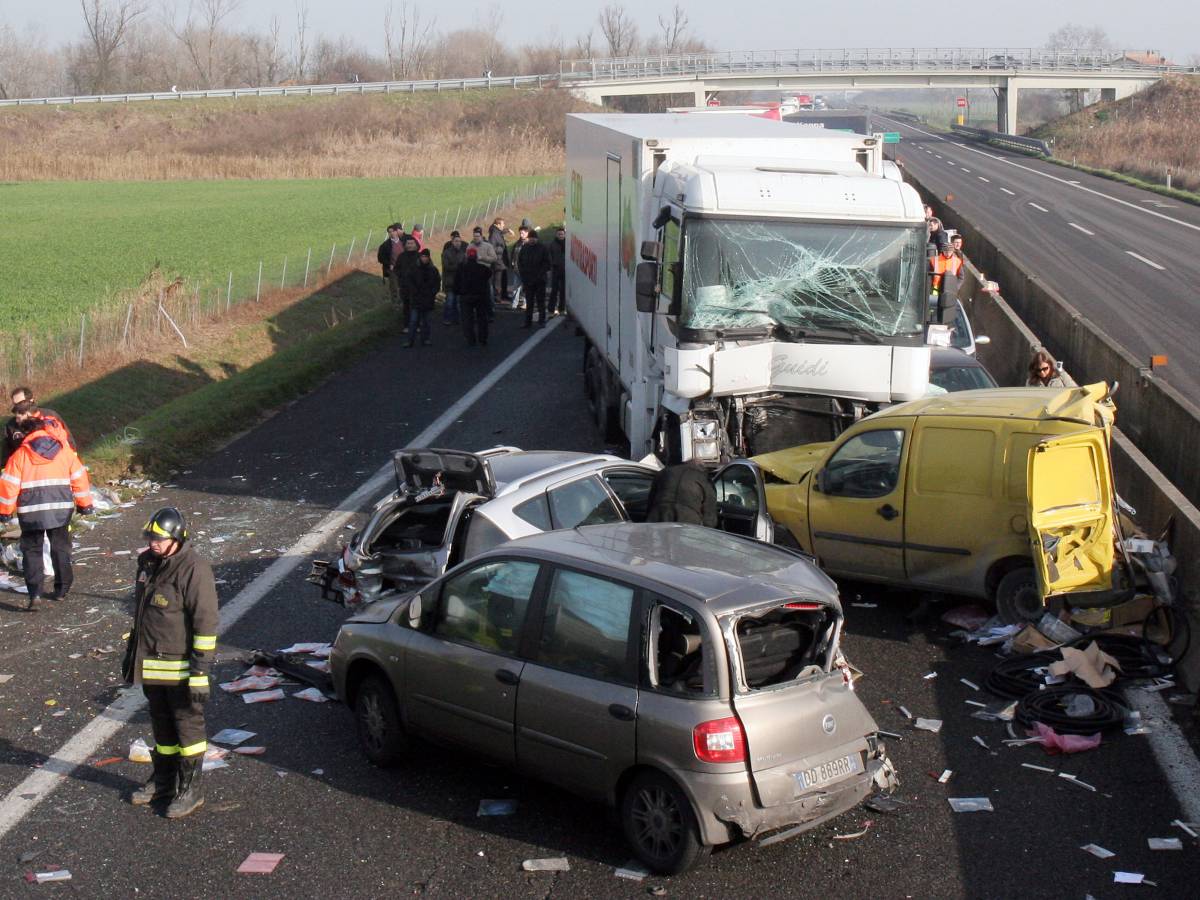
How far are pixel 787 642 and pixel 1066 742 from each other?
2236 mm

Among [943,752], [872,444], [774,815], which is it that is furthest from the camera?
[872,444]

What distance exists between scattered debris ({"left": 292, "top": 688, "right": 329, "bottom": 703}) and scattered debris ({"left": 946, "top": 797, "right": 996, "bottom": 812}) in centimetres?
401

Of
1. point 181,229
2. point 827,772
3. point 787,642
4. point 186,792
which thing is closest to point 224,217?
point 181,229

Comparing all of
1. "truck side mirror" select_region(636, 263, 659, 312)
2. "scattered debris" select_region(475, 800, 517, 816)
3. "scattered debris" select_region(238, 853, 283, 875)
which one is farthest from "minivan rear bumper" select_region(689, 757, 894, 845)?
"truck side mirror" select_region(636, 263, 659, 312)

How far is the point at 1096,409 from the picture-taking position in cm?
1020

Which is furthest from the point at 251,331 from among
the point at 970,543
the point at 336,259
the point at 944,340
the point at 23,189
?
the point at 23,189

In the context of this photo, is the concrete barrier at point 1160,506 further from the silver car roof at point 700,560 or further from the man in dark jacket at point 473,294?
the man in dark jacket at point 473,294

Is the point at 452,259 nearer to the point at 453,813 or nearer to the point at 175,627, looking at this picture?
the point at 175,627

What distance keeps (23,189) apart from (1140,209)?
5519cm

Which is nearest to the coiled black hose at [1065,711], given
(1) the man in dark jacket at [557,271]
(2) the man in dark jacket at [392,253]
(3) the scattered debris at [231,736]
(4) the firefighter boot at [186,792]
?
(3) the scattered debris at [231,736]

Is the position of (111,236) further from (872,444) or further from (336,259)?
(872,444)

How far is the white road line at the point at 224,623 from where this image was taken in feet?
24.3

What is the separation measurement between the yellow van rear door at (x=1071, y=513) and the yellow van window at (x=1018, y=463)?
1.06ft

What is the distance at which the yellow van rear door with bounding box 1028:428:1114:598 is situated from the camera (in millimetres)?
9164
